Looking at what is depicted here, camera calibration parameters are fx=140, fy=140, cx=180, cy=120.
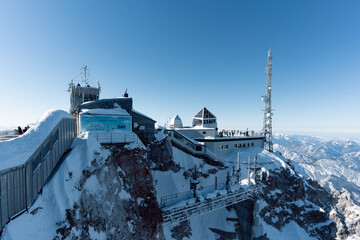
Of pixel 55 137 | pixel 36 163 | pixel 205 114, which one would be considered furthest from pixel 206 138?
pixel 36 163

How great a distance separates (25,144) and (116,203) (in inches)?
397

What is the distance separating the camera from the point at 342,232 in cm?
4616

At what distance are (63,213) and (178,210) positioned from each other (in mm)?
12154

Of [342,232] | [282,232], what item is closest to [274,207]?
[282,232]

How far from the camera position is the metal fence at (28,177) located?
862cm

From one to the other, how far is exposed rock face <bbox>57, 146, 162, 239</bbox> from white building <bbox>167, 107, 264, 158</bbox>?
1847 centimetres

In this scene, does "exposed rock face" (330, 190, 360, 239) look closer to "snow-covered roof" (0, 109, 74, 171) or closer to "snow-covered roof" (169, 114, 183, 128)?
"snow-covered roof" (169, 114, 183, 128)

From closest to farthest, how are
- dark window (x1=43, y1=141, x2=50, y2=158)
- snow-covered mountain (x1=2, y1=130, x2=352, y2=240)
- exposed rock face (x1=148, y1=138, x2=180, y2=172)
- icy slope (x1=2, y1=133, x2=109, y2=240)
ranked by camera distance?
icy slope (x1=2, y1=133, x2=109, y2=240) → snow-covered mountain (x1=2, y1=130, x2=352, y2=240) → dark window (x1=43, y1=141, x2=50, y2=158) → exposed rock face (x1=148, y1=138, x2=180, y2=172)

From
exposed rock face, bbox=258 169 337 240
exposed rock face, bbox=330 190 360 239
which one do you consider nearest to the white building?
exposed rock face, bbox=258 169 337 240

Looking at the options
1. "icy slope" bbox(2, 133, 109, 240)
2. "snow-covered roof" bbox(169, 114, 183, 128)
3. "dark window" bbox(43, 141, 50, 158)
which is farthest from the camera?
"snow-covered roof" bbox(169, 114, 183, 128)

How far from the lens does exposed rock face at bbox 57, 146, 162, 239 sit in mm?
12289

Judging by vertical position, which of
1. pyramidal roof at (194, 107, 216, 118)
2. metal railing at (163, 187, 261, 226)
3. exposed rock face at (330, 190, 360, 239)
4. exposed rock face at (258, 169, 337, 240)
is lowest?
exposed rock face at (330, 190, 360, 239)

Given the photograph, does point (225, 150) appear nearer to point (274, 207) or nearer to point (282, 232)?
point (274, 207)

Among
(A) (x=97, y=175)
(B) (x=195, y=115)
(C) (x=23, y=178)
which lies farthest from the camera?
(B) (x=195, y=115)
